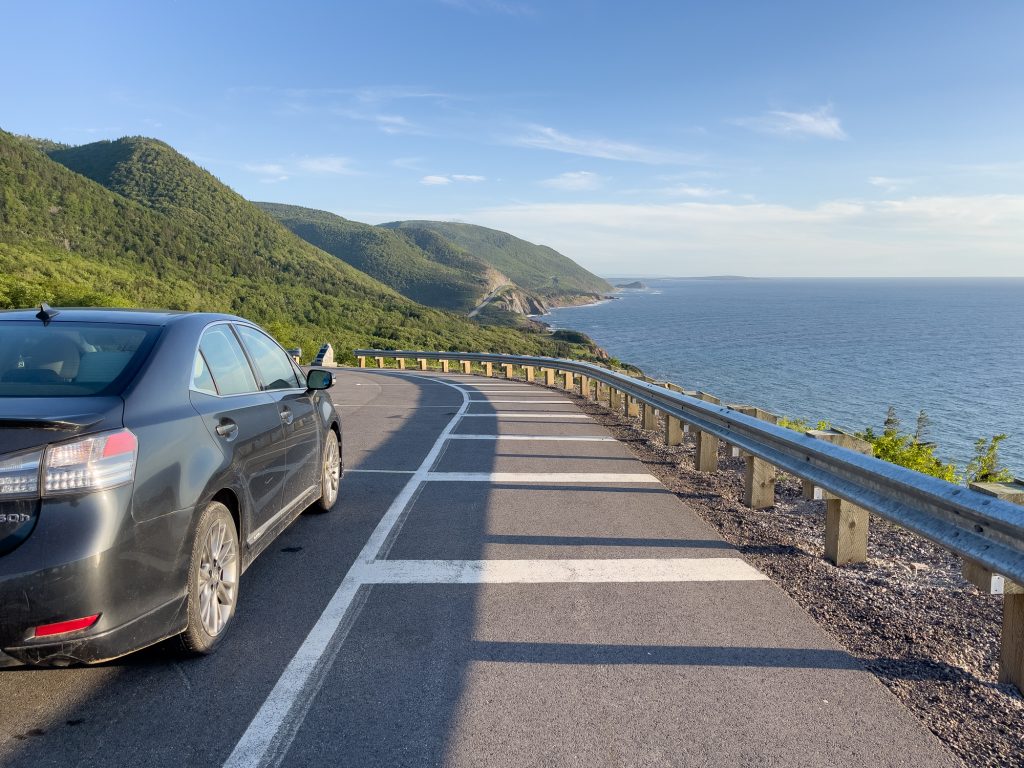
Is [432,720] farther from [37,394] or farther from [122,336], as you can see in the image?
[122,336]

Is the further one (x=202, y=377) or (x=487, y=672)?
(x=202, y=377)

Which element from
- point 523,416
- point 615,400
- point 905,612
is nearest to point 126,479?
point 905,612

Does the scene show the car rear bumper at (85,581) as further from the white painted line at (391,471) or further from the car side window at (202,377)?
the white painted line at (391,471)

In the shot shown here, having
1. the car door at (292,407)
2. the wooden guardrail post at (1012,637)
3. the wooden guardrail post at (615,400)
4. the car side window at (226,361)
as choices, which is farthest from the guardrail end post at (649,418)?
the wooden guardrail post at (1012,637)

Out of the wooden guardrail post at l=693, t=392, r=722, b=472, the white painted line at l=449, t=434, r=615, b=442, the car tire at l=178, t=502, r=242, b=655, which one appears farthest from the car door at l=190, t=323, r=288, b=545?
the white painted line at l=449, t=434, r=615, b=442

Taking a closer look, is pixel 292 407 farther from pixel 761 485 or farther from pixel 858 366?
pixel 858 366

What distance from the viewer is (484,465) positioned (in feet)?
28.9

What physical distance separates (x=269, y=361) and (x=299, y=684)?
2773mm

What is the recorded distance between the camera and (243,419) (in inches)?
179

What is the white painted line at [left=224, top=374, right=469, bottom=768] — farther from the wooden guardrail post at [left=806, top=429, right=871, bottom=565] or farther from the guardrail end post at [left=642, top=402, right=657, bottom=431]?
the guardrail end post at [left=642, top=402, right=657, bottom=431]

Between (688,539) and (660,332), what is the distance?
13106cm

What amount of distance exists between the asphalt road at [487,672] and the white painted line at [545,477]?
5.37 feet

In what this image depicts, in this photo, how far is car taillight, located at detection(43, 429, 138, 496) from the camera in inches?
122

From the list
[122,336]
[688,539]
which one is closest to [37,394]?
[122,336]
